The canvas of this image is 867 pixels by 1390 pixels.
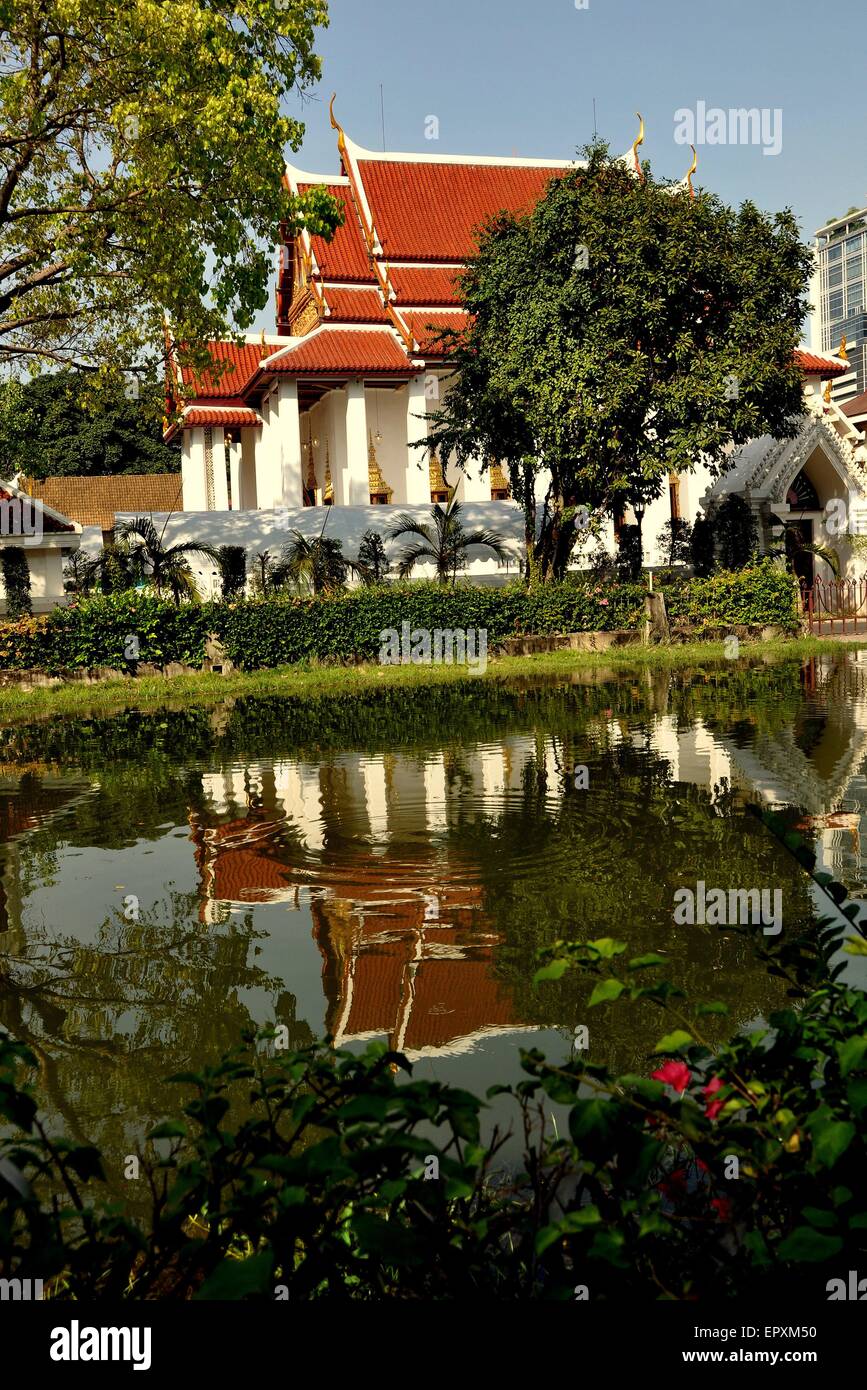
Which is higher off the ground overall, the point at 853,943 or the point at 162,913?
the point at 853,943

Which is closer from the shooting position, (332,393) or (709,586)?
(709,586)

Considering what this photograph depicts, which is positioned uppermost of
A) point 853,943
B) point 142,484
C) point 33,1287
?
point 142,484

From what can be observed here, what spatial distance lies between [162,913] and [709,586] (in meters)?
20.7

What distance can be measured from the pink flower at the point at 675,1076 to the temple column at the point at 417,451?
1090 inches

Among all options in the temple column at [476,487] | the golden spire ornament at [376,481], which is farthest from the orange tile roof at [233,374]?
the temple column at [476,487]

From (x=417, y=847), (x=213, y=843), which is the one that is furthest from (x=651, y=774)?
(x=213, y=843)

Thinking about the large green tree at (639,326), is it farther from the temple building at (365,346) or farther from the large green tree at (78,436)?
the large green tree at (78,436)

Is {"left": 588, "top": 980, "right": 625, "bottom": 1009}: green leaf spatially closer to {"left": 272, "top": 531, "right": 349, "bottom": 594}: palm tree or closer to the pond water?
the pond water

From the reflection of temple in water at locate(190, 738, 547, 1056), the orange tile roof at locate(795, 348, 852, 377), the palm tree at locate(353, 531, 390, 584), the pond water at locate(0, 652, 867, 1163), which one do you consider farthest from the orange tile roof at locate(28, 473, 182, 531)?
the reflection of temple in water at locate(190, 738, 547, 1056)

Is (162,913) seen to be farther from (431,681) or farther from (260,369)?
(260,369)

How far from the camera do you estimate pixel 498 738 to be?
13938 millimetres

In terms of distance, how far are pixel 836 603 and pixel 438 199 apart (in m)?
15.7

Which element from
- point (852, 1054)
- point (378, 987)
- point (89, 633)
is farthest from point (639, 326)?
point (852, 1054)

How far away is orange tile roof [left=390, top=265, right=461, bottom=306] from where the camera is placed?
105ft
